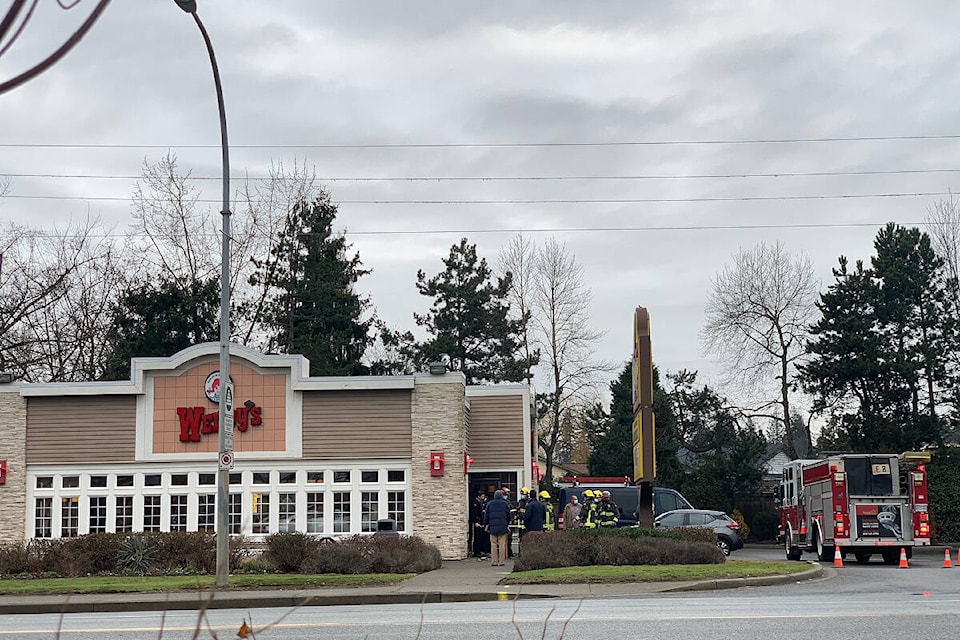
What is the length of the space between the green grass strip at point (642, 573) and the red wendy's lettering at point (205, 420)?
36.8 ft

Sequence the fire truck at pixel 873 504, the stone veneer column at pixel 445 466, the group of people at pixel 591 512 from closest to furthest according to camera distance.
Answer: the group of people at pixel 591 512
the fire truck at pixel 873 504
the stone veneer column at pixel 445 466

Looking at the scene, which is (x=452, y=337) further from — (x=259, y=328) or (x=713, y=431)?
(x=713, y=431)

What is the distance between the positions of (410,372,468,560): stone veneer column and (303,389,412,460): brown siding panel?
0.37m

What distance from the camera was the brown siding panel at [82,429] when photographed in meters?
30.1

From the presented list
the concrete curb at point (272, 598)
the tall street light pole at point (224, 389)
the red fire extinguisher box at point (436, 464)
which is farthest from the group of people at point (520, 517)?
the tall street light pole at point (224, 389)

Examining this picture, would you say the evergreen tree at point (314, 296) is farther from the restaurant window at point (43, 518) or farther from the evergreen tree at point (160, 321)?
the restaurant window at point (43, 518)

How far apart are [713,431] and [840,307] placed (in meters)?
8.47

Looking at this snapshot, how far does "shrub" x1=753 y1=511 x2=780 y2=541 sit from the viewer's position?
49.2 metres

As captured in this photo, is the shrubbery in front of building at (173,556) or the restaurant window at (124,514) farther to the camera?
the restaurant window at (124,514)

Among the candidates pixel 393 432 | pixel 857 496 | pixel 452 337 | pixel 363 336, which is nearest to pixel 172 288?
pixel 363 336

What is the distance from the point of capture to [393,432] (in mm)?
30156

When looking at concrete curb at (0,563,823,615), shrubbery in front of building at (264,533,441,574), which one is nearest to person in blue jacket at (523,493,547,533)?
shrubbery in front of building at (264,533,441,574)

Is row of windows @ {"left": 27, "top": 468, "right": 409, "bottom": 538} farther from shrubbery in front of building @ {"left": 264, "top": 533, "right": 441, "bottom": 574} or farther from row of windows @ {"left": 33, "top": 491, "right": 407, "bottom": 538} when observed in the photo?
shrubbery in front of building @ {"left": 264, "top": 533, "right": 441, "bottom": 574}

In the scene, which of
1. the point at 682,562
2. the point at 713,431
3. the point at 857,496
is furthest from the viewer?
the point at 713,431
